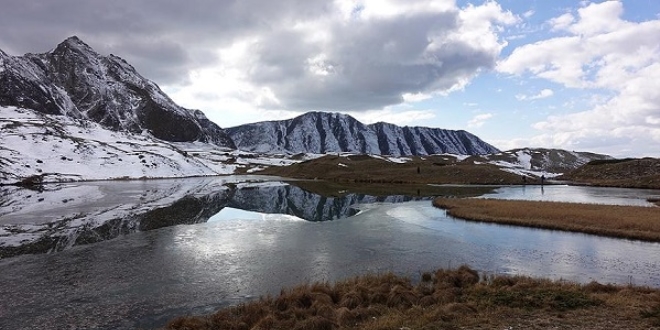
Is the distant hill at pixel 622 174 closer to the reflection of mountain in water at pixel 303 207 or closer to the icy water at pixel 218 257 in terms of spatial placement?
→ the reflection of mountain in water at pixel 303 207

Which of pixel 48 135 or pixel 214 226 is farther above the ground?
pixel 48 135

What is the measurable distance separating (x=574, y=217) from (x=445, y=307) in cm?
3546

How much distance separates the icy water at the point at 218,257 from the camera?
19078mm

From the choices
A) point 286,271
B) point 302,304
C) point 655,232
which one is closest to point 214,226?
point 286,271

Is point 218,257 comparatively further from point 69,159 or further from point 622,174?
point 622,174

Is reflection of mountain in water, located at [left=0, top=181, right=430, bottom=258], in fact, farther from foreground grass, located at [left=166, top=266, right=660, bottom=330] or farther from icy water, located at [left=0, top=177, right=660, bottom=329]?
foreground grass, located at [left=166, top=266, right=660, bottom=330]

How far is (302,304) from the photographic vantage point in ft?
59.2

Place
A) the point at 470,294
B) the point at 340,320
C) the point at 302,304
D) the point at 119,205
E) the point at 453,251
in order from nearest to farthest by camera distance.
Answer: the point at 340,320
the point at 302,304
the point at 470,294
the point at 453,251
the point at 119,205

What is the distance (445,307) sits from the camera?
16.8 m

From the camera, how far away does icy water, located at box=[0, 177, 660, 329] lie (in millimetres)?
19078

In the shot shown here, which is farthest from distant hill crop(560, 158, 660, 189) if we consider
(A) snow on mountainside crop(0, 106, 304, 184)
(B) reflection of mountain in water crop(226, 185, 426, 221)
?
(A) snow on mountainside crop(0, 106, 304, 184)

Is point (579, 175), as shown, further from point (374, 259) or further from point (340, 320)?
point (340, 320)

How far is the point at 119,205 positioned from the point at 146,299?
43.8 m

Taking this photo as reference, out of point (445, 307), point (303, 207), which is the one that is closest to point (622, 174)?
point (303, 207)
